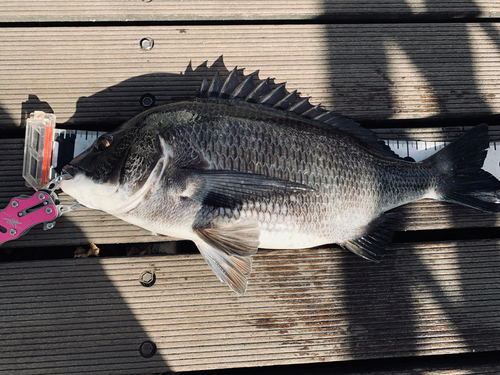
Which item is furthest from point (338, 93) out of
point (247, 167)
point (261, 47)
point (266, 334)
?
point (266, 334)

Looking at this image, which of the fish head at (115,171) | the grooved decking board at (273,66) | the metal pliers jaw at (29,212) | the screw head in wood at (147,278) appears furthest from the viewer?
the grooved decking board at (273,66)

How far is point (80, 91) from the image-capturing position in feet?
6.97

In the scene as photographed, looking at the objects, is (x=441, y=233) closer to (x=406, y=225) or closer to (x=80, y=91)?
(x=406, y=225)

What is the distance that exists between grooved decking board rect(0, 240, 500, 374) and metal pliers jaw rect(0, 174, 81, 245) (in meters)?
0.25

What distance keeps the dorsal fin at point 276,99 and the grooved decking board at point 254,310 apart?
0.77 metres

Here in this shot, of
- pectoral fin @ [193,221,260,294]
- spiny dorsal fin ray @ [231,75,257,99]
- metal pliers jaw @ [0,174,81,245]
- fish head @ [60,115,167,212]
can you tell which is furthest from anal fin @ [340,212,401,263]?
metal pliers jaw @ [0,174,81,245]

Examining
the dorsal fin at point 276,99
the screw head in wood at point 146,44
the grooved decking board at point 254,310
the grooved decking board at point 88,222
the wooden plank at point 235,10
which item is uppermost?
the wooden plank at point 235,10

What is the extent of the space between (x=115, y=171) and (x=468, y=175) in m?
2.17

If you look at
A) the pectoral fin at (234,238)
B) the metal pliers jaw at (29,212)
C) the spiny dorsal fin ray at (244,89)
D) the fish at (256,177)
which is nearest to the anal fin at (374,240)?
the fish at (256,177)

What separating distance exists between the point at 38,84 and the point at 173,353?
2012 millimetres

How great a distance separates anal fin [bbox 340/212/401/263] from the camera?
6.30ft

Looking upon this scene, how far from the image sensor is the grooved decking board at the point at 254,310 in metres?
1.84

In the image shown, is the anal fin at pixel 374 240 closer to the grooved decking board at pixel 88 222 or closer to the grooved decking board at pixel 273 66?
the grooved decking board at pixel 88 222

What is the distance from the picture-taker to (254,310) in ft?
6.34
